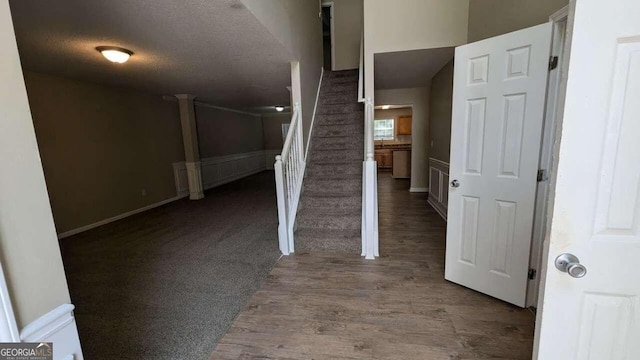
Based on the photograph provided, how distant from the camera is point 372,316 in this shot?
6.29 feet

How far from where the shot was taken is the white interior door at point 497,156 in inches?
69.8

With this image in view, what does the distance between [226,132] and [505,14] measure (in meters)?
7.15

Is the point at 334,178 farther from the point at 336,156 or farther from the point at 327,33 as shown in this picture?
the point at 327,33

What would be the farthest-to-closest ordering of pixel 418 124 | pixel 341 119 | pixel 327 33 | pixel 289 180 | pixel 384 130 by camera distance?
pixel 384 130
pixel 327 33
pixel 418 124
pixel 341 119
pixel 289 180

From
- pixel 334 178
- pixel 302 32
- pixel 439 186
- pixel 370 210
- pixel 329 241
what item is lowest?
pixel 329 241

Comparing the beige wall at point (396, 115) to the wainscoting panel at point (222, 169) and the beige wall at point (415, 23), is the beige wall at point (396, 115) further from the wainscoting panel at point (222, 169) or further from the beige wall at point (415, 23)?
the beige wall at point (415, 23)

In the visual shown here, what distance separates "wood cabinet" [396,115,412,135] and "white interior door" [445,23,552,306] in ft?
23.8

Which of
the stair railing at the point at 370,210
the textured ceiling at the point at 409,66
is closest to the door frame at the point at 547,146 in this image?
the stair railing at the point at 370,210

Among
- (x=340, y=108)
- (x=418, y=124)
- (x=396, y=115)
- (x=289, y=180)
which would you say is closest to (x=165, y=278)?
(x=289, y=180)

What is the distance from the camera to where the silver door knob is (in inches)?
31.6

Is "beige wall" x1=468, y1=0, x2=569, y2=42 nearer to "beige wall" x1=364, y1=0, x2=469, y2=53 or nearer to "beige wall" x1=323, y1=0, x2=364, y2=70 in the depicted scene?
"beige wall" x1=364, y1=0, x2=469, y2=53

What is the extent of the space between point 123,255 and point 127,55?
2.25 m

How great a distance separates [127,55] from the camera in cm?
272

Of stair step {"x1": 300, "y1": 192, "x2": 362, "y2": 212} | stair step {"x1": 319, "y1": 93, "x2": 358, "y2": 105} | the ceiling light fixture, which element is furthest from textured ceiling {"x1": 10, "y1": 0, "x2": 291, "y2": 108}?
stair step {"x1": 300, "y1": 192, "x2": 362, "y2": 212}
